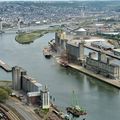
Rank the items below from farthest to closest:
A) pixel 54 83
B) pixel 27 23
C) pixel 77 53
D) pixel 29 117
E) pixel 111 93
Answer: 1. pixel 27 23
2. pixel 77 53
3. pixel 54 83
4. pixel 111 93
5. pixel 29 117

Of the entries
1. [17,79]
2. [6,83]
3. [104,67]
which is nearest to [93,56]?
[104,67]

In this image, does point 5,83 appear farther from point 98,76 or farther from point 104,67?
point 104,67

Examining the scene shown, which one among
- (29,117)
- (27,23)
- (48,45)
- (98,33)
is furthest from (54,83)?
(27,23)

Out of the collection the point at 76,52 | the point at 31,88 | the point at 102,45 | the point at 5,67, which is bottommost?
the point at 5,67

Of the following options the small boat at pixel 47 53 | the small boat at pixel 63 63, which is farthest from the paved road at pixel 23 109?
the small boat at pixel 47 53

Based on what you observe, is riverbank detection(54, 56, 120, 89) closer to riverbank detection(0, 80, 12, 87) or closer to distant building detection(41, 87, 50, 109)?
riverbank detection(0, 80, 12, 87)

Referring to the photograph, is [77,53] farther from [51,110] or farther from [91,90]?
[51,110]

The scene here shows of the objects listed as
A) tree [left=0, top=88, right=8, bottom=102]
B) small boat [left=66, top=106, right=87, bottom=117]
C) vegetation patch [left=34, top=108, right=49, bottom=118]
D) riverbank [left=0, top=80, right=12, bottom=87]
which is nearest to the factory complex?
riverbank [left=0, top=80, right=12, bottom=87]
